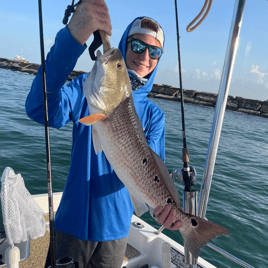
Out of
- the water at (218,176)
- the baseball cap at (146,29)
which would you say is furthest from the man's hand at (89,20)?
the water at (218,176)

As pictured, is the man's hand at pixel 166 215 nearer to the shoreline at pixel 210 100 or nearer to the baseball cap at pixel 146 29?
the baseball cap at pixel 146 29

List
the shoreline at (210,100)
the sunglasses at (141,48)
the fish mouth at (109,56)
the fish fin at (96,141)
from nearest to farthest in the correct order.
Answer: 1. the fish mouth at (109,56)
2. the fish fin at (96,141)
3. the sunglasses at (141,48)
4. the shoreline at (210,100)

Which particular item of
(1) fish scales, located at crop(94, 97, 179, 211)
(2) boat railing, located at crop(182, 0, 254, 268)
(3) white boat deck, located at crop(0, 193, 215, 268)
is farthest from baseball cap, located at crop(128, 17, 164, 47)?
(3) white boat deck, located at crop(0, 193, 215, 268)

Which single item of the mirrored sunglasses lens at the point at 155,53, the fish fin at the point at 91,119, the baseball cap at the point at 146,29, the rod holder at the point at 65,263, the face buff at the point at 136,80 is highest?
the baseball cap at the point at 146,29

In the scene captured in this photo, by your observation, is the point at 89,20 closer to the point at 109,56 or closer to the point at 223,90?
the point at 109,56

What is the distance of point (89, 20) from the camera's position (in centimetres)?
138

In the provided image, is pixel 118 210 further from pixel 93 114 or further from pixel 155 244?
pixel 155 244

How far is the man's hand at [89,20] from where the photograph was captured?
138 cm

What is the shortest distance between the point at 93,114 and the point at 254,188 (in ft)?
29.8

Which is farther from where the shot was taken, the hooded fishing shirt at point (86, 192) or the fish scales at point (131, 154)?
the hooded fishing shirt at point (86, 192)

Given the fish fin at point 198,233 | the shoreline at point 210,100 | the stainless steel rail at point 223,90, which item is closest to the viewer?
the fish fin at point 198,233

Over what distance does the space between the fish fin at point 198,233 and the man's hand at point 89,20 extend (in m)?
1.46

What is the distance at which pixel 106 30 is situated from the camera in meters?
1.43

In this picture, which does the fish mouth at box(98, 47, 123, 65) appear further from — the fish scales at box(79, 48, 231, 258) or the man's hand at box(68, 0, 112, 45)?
the man's hand at box(68, 0, 112, 45)
